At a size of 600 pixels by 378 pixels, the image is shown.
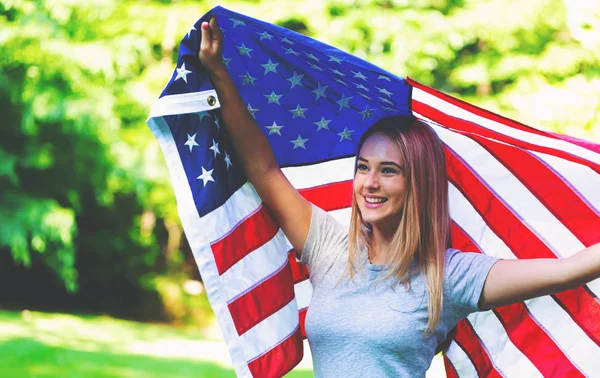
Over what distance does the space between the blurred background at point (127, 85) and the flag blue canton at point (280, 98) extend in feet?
21.9

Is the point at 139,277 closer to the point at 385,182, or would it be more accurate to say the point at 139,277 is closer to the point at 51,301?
the point at 51,301

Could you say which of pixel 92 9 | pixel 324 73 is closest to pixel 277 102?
pixel 324 73

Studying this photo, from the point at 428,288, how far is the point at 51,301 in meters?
19.3

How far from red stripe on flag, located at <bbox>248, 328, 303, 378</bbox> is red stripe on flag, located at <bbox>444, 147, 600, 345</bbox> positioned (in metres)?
1.06

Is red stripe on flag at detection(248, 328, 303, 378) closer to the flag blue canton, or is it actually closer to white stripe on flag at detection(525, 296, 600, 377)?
the flag blue canton

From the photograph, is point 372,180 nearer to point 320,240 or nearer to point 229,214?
point 320,240

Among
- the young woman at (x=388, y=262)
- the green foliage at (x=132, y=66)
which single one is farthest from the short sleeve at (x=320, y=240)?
the green foliage at (x=132, y=66)

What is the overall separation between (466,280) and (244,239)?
40.3 inches

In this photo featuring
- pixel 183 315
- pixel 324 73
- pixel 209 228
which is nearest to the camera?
pixel 209 228

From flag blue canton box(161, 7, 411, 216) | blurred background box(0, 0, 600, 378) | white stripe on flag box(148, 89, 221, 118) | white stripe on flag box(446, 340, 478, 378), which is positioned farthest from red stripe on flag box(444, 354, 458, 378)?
blurred background box(0, 0, 600, 378)

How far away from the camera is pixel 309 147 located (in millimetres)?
3889

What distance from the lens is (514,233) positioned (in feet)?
12.1

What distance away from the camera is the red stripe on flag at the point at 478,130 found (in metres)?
3.23

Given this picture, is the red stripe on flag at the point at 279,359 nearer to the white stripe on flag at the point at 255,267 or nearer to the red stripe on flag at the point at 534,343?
the white stripe on flag at the point at 255,267
